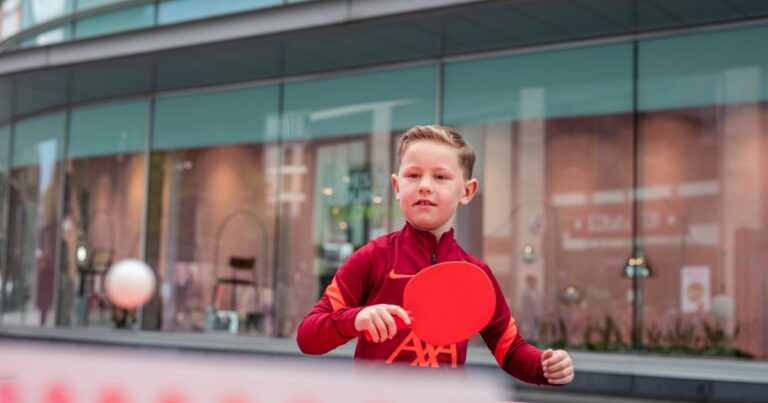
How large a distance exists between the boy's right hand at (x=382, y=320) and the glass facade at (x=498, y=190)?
10489 mm

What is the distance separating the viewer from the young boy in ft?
8.48

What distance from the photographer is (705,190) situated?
12445 mm

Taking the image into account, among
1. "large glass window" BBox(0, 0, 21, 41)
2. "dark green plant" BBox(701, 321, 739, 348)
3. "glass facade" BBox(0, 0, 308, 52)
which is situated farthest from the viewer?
"large glass window" BBox(0, 0, 21, 41)

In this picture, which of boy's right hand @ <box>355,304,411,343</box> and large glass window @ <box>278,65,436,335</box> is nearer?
boy's right hand @ <box>355,304,411,343</box>

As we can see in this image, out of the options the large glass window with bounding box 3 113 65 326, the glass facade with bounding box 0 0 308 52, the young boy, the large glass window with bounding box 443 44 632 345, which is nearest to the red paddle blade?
the young boy

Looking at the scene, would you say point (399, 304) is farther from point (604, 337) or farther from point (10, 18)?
point (10, 18)

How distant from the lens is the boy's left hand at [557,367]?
8.41ft

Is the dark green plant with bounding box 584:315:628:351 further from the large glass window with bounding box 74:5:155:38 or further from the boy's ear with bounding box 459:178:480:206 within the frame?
the boy's ear with bounding box 459:178:480:206

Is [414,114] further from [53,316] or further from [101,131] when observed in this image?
[53,316]

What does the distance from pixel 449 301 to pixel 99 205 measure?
1654 centimetres

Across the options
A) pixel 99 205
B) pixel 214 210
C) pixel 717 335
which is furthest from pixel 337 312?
pixel 99 205

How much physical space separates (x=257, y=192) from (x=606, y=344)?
20.5 feet

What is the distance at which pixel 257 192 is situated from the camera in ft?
52.6

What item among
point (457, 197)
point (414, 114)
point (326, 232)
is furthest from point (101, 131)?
point (457, 197)
